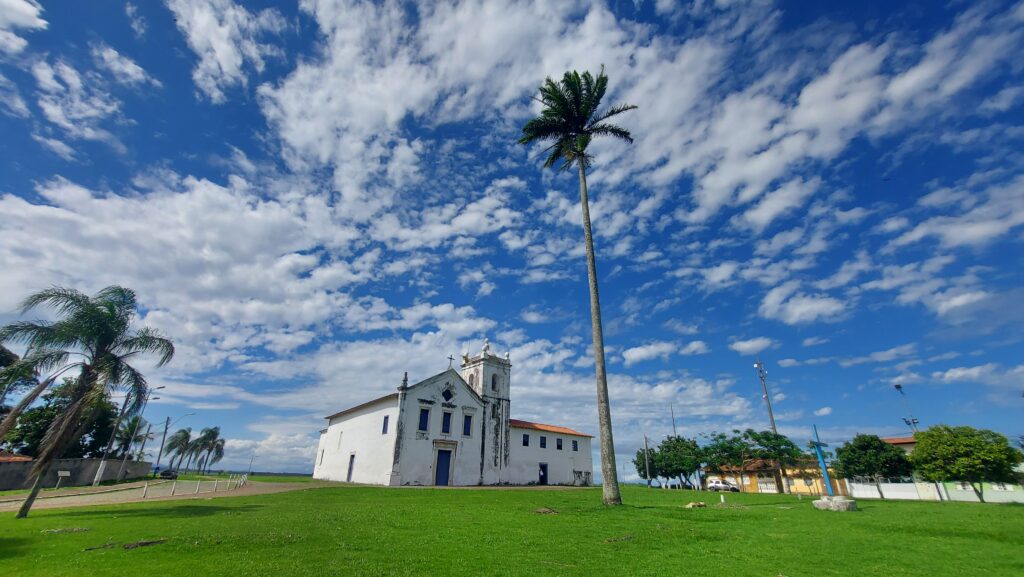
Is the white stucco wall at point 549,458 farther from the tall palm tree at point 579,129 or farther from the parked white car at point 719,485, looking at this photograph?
the tall palm tree at point 579,129

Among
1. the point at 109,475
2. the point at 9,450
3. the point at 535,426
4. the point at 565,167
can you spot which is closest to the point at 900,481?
the point at 535,426

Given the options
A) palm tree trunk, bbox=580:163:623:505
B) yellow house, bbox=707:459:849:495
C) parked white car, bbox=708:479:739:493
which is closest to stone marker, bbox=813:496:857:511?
palm tree trunk, bbox=580:163:623:505

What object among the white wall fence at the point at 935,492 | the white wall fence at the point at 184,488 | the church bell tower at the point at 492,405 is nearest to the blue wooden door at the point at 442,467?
the church bell tower at the point at 492,405

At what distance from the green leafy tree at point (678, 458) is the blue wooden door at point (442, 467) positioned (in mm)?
25680

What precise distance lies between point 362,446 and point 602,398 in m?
28.1

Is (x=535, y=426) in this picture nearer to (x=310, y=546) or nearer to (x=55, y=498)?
(x=55, y=498)

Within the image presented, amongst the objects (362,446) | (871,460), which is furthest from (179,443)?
(871,460)

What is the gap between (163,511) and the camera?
16312 millimetres

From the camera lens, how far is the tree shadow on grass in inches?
595

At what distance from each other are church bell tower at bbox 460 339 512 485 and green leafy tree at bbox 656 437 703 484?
20.2 m

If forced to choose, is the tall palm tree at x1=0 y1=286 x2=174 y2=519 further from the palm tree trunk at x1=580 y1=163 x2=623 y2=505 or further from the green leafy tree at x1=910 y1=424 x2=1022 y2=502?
the green leafy tree at x1=910 y1=424 x2=1022 y2=502

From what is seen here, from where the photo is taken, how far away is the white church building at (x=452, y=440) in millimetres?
37156

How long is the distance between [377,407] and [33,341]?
86.1ft

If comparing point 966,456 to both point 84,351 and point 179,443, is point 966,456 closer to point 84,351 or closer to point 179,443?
point 84,351
